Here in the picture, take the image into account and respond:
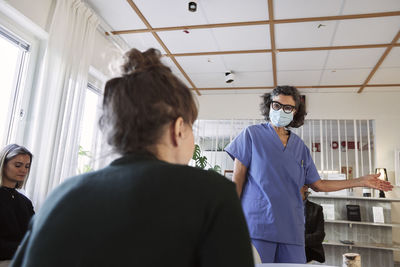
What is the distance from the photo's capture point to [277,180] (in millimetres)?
1604

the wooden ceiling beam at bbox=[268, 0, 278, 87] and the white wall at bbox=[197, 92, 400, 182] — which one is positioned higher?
the wooden ceiling beam at bbox=[268, 0, 278, 87]

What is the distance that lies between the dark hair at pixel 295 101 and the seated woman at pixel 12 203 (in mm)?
1646

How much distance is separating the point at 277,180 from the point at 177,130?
1.18 metres

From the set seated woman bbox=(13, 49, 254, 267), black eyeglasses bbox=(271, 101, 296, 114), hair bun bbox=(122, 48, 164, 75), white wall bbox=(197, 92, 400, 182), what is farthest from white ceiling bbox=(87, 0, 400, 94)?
seated woman bbox=(13, 49, 254, 267)

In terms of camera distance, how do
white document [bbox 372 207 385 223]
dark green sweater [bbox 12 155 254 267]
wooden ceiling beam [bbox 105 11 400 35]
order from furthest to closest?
white document [bbox 372 207 385 223]
wooden ceiling beam [bbox 105 11 400 35]
dark green sweater [bbox 12 155 254 267]

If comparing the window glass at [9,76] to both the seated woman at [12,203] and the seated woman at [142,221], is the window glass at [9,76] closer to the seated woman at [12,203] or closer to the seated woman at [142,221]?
the seated woman at [12,203]

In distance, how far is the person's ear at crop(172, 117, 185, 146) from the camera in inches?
21.0

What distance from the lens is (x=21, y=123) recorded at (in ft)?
8.44

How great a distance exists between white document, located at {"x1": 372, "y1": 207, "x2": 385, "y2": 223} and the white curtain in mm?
3723

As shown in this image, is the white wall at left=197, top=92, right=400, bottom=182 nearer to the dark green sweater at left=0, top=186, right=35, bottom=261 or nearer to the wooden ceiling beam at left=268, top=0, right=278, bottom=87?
the wooden ceiling beam at left=268, top=0, right=278, bottom=87

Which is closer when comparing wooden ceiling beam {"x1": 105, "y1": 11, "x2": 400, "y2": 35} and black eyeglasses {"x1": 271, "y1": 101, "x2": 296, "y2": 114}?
black eyeglasses {"x1": 271, "y1": 101, "x2": 296, "y2": 114}

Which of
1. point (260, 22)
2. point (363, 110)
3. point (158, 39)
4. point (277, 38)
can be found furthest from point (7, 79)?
point (363, 110)

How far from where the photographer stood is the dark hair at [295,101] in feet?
6.00

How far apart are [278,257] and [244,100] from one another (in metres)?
4.19
